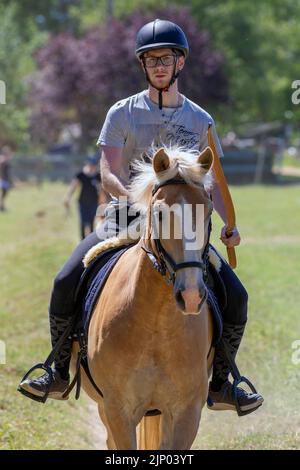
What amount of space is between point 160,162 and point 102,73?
4112 centimetres

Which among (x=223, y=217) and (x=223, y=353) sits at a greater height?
(x=223, y=217)

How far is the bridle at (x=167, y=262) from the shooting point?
4503 mm

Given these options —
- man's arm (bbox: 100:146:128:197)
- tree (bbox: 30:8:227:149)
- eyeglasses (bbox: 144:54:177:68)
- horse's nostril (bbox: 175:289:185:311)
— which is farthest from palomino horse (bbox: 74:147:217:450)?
tree (bbox: 30:8:227:149)

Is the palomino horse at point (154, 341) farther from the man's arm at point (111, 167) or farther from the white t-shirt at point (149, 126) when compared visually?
the white t-shirt at point (149, 126)

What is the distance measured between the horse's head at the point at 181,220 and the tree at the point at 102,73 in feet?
125

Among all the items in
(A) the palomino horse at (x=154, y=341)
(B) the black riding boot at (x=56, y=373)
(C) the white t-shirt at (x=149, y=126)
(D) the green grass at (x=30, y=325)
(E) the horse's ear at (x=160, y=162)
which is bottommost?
(D) the green grass at (x=30, y=325)

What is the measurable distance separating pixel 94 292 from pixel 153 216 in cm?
123

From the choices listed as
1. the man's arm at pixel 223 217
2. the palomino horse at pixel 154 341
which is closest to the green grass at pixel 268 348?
the man's arm at pixel 223 217

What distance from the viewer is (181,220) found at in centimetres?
458

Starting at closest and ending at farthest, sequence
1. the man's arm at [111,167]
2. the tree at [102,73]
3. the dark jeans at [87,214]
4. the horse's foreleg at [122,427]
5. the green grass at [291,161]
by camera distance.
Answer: the horse's foreleg at [122,427] → the man's arm at [111,167] → the dark jeans at [87,214] → the tree at [102,73] → the green grass at [291,161]

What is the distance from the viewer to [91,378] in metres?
5.77

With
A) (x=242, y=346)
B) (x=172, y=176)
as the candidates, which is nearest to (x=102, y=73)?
(x=242, y=346)

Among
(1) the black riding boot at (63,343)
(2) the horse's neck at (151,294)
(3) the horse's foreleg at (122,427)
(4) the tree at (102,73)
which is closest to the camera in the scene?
(2) the horse's neck at (151,294)

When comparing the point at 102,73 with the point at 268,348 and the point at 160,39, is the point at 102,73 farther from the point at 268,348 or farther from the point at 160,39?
the point at 160,39
